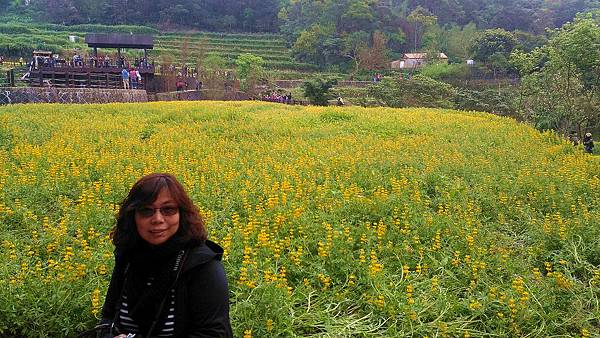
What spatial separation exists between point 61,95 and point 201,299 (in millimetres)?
18660

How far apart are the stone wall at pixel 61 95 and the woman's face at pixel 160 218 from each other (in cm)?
1794

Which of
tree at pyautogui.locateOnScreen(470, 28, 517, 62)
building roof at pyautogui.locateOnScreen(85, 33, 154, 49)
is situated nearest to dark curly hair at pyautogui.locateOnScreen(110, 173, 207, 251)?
building roof at pyautogui.locateOnScreen(85, 33, 154, 49)

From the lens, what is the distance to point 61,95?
18500 millimetres

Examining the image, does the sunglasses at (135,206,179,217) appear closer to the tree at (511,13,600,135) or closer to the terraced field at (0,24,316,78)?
the tree at (511,13,600,135)

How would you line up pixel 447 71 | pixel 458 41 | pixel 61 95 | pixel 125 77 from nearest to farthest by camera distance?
1. pixel 61 95
2. pixel 125 77
3. pixel 447 71
4. pixel 458 41

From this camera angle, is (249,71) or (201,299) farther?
(249,71)

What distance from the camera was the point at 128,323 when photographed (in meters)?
2.32

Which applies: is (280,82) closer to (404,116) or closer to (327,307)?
(404,116)

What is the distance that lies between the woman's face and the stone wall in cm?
1794

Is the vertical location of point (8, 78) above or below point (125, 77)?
above

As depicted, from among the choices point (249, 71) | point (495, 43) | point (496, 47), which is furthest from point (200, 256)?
point (496, 47)

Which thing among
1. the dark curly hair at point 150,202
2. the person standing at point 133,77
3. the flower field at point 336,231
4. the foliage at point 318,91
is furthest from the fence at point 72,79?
the dark curly hair at point 150,202

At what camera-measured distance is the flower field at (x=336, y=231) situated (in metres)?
3.54

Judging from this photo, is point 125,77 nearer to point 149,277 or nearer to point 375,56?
point 149,277
